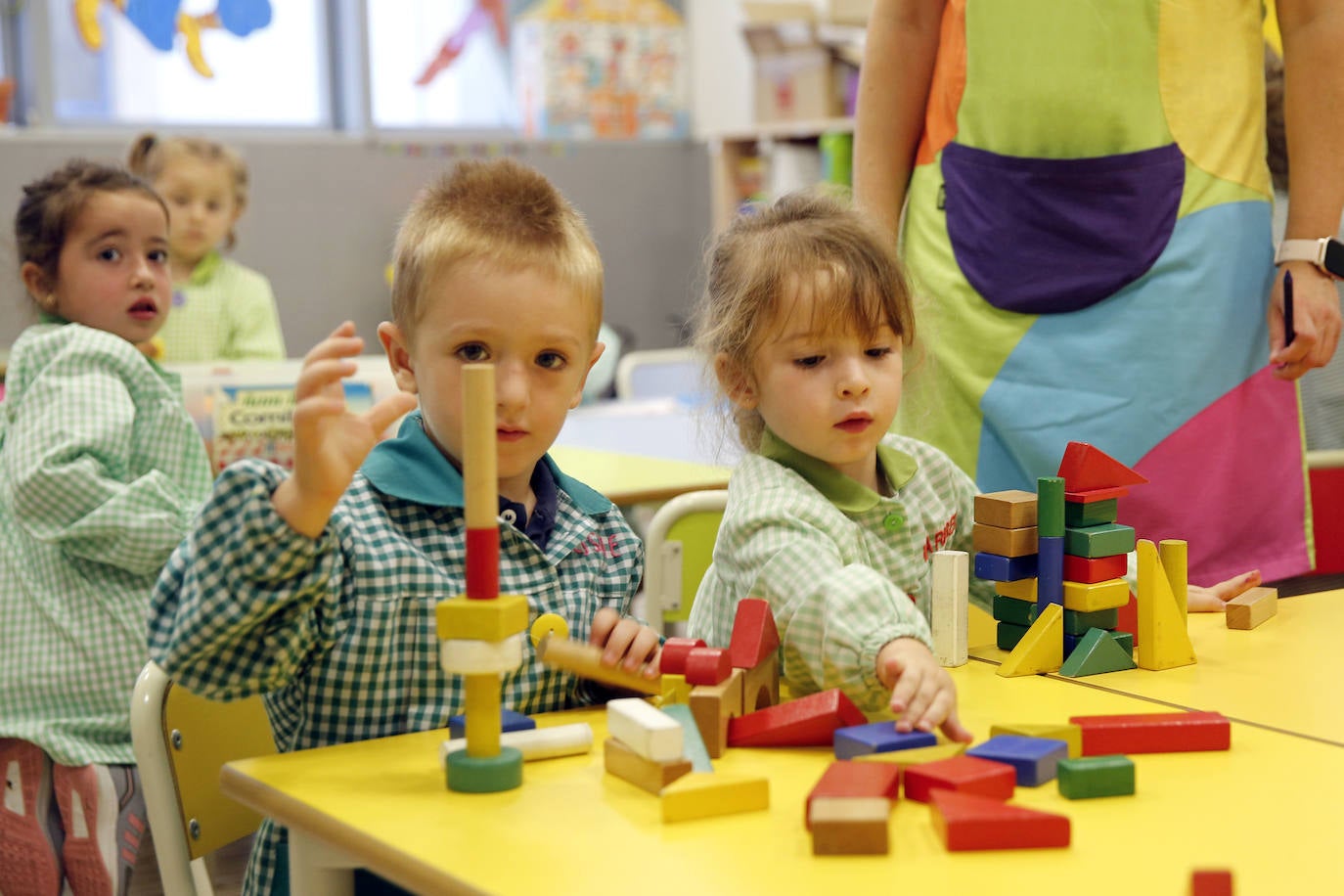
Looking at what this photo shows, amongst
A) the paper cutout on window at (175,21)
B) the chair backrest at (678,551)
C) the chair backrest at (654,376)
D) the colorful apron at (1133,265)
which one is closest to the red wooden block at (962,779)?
the colorful apron at (1133,265)

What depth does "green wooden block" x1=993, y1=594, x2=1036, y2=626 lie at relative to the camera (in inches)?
48.1

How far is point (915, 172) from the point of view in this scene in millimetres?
1784

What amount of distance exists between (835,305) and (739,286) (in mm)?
97

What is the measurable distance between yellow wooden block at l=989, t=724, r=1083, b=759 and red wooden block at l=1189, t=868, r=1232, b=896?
227 mm

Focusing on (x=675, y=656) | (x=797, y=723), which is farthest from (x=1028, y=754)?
(x=675, y=656)

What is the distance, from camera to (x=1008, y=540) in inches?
47.6

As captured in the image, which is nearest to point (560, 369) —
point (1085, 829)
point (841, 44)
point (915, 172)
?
point (1085, 829)

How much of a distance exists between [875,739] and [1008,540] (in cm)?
38

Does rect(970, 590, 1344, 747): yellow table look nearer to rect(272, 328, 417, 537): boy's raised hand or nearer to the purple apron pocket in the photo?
the purple apron pocket

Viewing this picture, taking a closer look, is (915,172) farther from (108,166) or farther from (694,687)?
(108,166)

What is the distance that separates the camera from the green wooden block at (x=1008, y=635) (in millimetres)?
1233

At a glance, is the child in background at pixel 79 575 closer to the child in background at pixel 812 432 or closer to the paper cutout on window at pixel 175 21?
the child in background at pixel 812 432

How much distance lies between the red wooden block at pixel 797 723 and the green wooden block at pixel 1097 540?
0.33 m

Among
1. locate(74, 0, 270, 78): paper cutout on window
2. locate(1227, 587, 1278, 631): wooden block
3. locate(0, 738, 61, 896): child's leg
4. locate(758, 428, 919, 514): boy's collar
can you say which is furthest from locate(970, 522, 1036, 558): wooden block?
locate(74, 0, 270, 78): paper cutout on window
